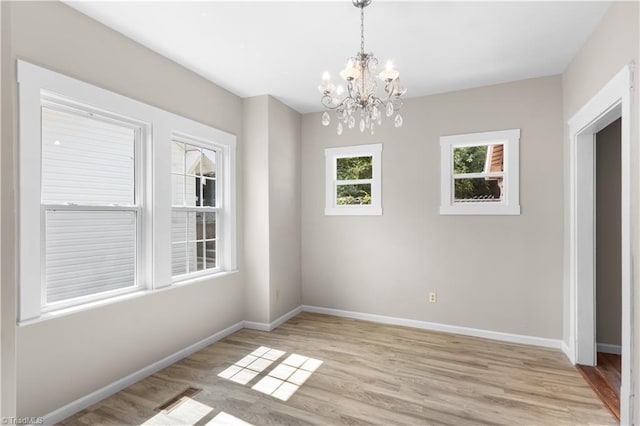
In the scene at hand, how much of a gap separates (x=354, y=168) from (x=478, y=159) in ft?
5.00

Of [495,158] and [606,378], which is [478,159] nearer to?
[495,158]

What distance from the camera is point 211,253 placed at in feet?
12.5

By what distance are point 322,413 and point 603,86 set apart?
10.3 ft

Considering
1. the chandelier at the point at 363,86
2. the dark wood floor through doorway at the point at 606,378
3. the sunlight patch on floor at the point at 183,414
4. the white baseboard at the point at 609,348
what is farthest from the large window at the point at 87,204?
the white baseboard at the point at 609,348

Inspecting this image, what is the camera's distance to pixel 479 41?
2.76m

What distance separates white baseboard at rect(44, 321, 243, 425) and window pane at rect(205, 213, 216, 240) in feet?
3.61

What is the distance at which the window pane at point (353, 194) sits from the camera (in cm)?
440

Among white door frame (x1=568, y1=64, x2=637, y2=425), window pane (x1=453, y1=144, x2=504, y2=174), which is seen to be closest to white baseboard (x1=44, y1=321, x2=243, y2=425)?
window pane (x1=453, y1=144, x2=504, y2=174)

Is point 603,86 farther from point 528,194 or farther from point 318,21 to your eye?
point 318,21

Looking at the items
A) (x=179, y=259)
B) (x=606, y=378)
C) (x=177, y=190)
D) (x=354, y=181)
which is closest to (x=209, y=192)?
(x=177, y=190)

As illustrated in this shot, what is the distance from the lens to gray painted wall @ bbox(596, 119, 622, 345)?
323cm

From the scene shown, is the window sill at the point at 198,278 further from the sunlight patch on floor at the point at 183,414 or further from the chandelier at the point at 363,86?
the chandelier at the point at 363,86

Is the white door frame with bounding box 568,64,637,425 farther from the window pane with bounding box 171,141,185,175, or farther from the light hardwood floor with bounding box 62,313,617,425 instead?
the window pane with bounding box 171,141,185,175

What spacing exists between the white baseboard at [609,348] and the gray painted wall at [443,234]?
14.0 inches
